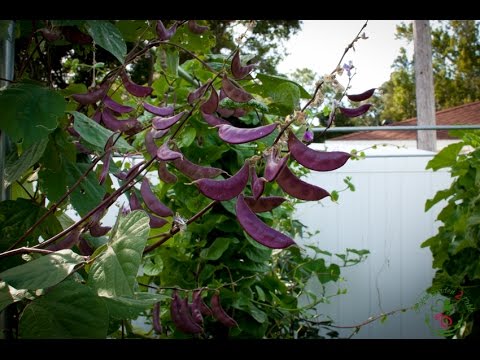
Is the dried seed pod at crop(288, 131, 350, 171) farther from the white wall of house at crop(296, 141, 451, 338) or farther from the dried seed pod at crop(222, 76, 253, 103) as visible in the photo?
the white wall of house at crop(296, 141, 451, 338)

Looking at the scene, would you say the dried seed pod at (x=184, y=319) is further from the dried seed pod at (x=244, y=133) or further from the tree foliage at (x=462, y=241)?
the tree foliage at (x=462, y=241)

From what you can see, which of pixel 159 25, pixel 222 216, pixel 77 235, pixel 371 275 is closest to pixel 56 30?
pixel 159 25

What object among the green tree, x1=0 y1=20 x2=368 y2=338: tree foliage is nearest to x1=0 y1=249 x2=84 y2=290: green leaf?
x1=0 y1=20 x2=368 y2=338: tree foliage

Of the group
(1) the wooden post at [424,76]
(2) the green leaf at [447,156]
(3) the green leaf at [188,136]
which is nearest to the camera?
(3) the green leaf at [188,136]

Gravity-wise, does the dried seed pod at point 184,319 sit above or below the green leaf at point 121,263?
below

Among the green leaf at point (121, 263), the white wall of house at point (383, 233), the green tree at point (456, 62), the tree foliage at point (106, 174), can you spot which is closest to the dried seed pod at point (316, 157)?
the tree foliage at point (106, 174)

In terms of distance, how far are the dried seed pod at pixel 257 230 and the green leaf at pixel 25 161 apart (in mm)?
211

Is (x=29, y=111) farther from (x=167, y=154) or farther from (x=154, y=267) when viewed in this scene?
(x=154, y=267)

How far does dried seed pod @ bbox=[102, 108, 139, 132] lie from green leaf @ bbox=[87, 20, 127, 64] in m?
0.11

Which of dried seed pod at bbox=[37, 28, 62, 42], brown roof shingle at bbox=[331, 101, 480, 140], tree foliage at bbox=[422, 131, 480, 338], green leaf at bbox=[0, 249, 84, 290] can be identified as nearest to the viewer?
green leaf at bbox=[0, 249, 84, 290]

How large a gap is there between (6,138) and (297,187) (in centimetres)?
36

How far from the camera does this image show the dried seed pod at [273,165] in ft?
1.33

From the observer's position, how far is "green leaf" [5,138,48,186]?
56 centimetres

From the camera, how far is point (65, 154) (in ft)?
2.20
